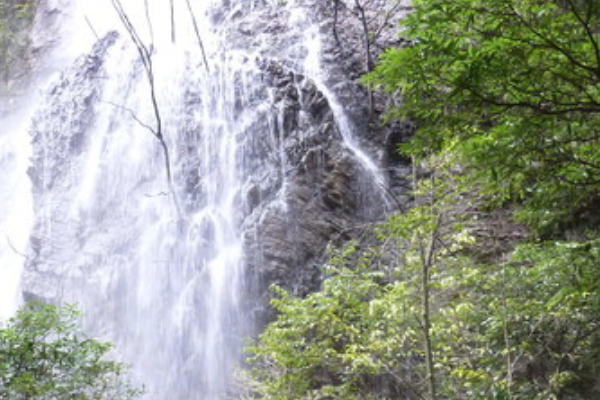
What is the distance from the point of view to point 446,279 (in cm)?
515

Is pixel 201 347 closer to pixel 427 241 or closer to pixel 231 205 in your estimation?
→ pixel 231 205

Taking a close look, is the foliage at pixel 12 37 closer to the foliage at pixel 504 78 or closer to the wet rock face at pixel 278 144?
the wet rock face at pixel 278 144

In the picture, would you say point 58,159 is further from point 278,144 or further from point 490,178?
point 490,178

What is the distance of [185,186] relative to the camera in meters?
13.1

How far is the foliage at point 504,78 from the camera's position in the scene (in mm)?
2783

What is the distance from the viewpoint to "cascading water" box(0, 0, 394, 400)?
1108cm

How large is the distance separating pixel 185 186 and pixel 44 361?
789cm

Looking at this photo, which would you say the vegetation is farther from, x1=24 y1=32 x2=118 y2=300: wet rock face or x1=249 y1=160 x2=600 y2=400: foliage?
x1=24 y1=32 x2=118 y2=300: wet rock face

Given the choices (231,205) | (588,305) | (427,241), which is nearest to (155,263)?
(231,205)

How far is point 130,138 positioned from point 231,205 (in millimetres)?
4700

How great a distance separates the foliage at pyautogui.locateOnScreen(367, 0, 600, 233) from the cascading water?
7690 millimetres

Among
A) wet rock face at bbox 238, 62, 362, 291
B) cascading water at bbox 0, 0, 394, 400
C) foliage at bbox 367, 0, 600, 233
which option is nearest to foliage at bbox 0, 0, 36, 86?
cascading water at bbox 0, 0, 394, 400

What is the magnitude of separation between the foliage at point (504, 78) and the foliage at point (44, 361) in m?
4.09

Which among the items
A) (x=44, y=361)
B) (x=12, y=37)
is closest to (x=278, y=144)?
(x=44, y=361)
